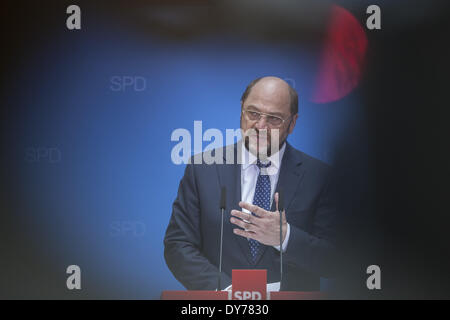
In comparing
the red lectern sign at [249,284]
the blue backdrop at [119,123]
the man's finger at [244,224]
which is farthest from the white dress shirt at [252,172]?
the red lectern sign at [249,284]

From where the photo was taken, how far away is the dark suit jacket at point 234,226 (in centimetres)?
311

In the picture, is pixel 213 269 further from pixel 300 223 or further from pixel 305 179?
pixel 305 179

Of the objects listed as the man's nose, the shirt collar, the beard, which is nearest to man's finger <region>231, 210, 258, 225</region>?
the shirt collar

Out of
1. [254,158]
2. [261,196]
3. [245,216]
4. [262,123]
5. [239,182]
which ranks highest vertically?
[262,123]

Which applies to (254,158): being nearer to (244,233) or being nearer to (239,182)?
(239,182)

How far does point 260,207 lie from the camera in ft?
10.3

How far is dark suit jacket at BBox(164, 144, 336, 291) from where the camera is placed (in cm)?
311

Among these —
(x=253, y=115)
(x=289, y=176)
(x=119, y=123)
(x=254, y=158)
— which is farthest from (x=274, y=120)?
(x=119, y=123)

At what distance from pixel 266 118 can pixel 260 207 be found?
64 centimetres
